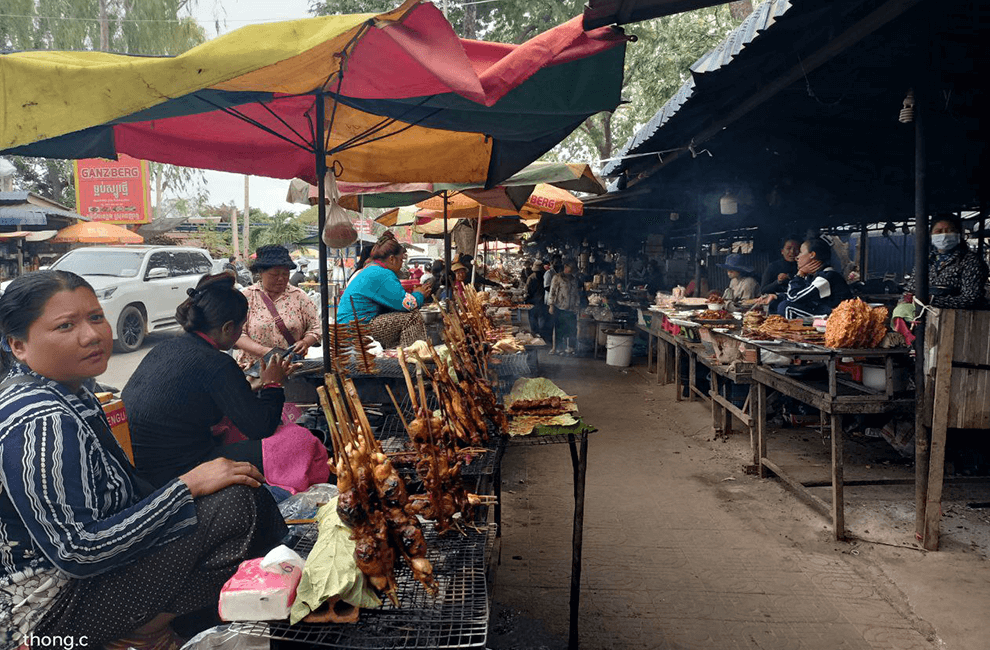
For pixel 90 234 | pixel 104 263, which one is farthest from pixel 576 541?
pixel 90 234

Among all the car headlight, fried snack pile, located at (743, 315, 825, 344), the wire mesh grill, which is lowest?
the wire mesh grill

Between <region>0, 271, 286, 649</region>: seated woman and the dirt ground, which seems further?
the dirt ground

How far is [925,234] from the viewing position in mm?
4234

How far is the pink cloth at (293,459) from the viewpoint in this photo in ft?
11.1

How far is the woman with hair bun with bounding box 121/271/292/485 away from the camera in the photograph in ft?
10.1

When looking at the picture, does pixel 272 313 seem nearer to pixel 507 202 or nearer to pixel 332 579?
pixel 507 202

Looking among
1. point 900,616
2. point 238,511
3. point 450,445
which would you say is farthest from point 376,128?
point 900,616

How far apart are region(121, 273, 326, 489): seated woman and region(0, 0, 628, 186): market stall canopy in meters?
1.04

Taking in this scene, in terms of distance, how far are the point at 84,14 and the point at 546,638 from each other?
86.1ft

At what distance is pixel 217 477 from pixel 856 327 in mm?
4193

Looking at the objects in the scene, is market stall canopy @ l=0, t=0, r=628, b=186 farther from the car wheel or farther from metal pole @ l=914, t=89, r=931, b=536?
the car wheel

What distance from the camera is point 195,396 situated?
3.15 meters

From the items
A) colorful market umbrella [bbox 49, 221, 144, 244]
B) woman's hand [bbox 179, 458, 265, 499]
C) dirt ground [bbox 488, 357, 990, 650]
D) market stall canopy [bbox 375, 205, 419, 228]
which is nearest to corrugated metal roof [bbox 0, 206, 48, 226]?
colorful market umbrella [bbox 49, 221, 144, 244]

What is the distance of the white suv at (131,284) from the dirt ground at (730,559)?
10.9 meters
